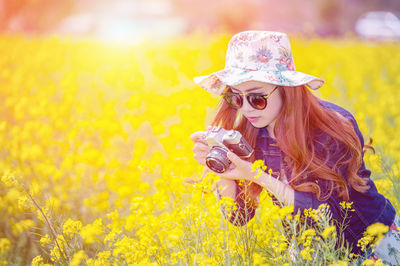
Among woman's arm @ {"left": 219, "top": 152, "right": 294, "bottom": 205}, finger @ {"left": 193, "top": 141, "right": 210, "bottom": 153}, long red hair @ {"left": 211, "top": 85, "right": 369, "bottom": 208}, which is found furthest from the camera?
finger @ {"left": 193, "top": 141, "right": 210, "bottom": 153}

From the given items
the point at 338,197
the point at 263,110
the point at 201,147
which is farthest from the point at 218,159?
the point at 338,197

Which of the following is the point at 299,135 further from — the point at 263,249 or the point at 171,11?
the point at 171,11

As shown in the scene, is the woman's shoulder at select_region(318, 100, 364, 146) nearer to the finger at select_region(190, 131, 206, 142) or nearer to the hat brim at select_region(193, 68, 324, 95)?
the hat brim at select_region(193, 68, 324, 95)

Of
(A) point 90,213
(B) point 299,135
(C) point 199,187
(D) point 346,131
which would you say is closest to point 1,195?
(A) point 90,213

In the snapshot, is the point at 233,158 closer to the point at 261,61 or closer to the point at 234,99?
the point at 234,99

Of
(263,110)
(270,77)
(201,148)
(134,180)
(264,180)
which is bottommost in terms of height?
(134,180)

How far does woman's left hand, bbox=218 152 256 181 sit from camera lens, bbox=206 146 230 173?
0.09 feet

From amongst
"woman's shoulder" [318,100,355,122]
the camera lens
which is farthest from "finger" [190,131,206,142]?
"woman's shoulder" [318,100,355,122]

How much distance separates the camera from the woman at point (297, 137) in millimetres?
1933

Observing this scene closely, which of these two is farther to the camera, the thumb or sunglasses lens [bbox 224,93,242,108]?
sunglasses lens [bbox 224,93,242,108]

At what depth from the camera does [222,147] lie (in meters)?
1.91

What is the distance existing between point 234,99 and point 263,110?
6.3 inches

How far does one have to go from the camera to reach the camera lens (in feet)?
6.11

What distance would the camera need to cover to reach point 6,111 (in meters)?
4.84
